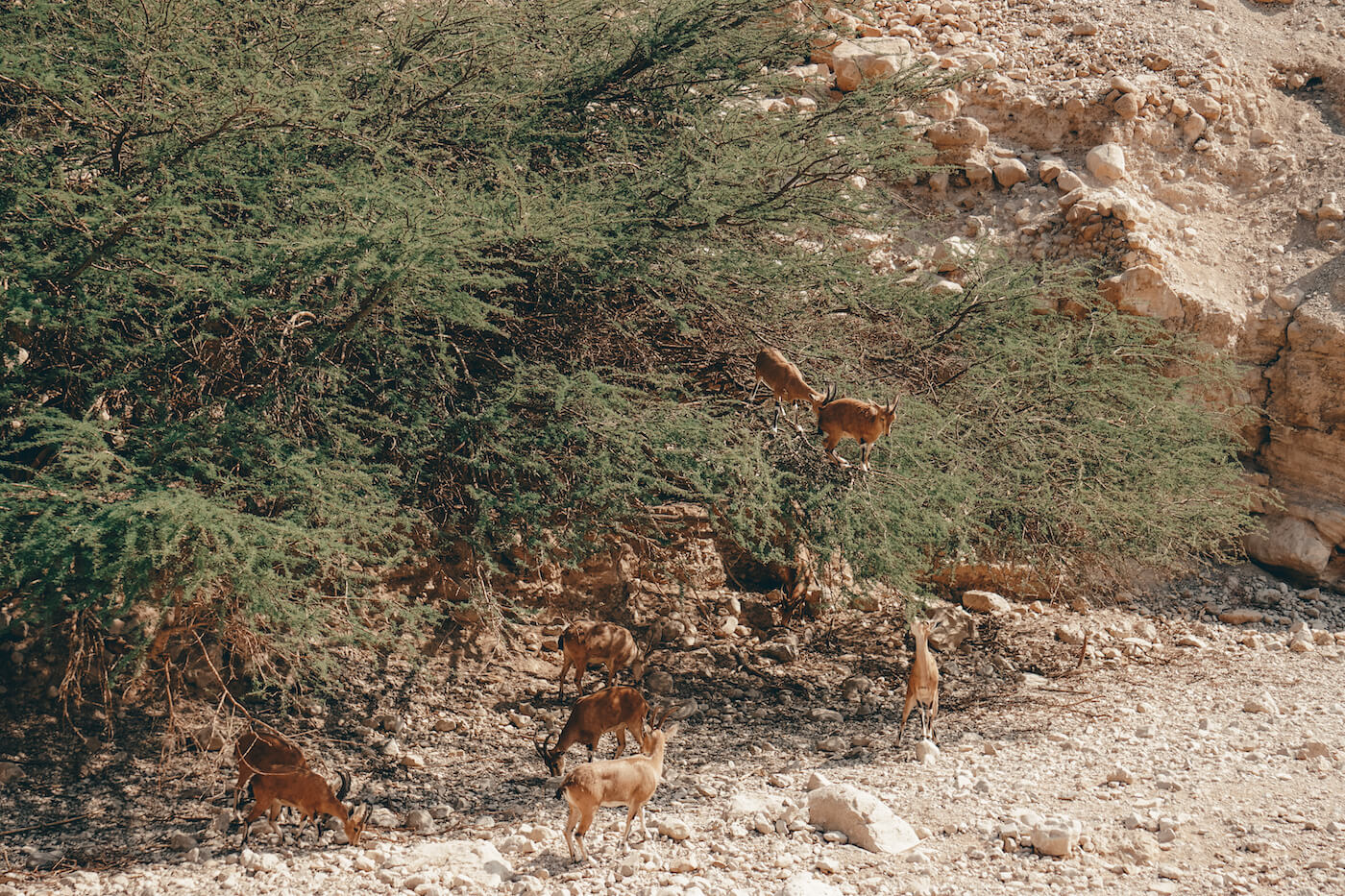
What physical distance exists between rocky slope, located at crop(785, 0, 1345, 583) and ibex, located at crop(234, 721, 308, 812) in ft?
20.9

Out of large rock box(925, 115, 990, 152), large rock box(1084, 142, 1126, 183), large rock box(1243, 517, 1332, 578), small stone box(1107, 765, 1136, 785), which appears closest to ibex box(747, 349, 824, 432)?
small stone box(1107, 765, 1136, 785)

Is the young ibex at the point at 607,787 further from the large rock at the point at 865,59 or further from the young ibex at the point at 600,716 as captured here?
the large rock at the point at 865,59

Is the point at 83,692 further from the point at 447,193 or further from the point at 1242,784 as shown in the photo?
the point at 1242,784

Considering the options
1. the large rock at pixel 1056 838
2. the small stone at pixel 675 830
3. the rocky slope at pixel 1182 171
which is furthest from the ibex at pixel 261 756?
the rocky slope at pixel 1182 171

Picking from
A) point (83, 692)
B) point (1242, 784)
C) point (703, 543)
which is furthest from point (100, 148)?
point (1242, 784)

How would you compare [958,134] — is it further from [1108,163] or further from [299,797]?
[299,797]

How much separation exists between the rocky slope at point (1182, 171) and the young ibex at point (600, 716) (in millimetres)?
5189

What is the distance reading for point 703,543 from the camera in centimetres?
768

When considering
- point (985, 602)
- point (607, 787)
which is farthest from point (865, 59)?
point (607, 787)

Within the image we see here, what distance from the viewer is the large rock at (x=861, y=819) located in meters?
4.32

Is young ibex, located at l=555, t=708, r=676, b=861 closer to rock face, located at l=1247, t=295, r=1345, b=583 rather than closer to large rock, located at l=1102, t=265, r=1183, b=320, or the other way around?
large rock, located at l=1102, t=265, r=1183, b=320

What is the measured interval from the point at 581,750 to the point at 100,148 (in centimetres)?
381

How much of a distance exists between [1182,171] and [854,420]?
710cm

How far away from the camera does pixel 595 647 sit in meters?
6.01
